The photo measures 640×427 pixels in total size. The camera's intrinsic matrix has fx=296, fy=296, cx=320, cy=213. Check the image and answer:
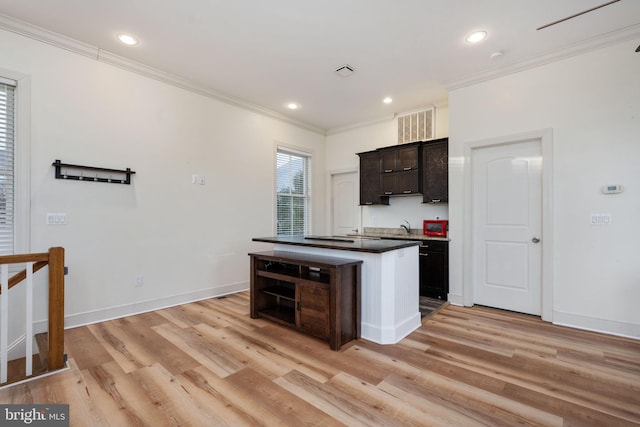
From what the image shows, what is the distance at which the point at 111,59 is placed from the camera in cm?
335

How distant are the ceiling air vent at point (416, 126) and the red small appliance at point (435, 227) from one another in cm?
135

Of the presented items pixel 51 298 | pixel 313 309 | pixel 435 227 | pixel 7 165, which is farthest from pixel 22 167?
pixel 435 227

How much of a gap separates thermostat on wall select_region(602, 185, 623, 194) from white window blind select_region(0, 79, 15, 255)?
229 inches

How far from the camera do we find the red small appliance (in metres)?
4.46

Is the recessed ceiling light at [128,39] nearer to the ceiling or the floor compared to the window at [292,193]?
nearer to the ceiling

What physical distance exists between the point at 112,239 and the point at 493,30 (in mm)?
4595

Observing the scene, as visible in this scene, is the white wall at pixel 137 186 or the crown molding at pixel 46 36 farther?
the white wall at pixel 137 186

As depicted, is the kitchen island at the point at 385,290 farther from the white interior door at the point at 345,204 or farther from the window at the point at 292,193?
the white interior door at the point at 345,204

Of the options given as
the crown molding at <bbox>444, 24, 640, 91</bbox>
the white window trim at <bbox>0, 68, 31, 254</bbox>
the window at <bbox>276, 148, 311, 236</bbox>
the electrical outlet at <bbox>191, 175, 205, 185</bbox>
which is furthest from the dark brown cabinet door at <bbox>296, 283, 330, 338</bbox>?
the crown molding at <bbox>444, 24, 640, 91</bbox>

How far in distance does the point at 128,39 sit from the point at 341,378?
3.80 metres

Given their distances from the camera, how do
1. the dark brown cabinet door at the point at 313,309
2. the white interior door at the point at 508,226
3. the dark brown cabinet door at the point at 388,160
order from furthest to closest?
the dark brown cabinet door at the point at 388,160 → the white interior door at the point at 508,226 → the dark brown cabinet door at the point at 313,309

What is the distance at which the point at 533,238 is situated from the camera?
346 centimetres

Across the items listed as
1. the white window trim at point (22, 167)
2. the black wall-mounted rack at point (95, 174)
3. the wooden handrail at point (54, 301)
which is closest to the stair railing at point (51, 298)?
the wooden handrail at point (54, 301)

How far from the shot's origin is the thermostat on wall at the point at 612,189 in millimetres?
2926
